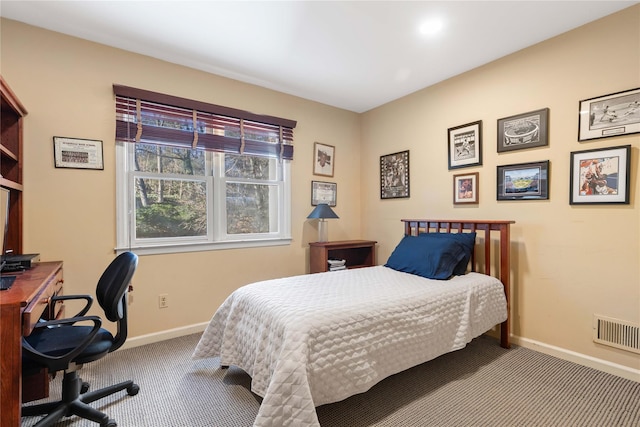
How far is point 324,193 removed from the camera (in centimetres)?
367

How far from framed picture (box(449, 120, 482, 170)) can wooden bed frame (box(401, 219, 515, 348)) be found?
1.93 feet

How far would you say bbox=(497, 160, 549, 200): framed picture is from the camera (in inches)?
92.5

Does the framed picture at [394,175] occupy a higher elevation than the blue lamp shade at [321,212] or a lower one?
higher

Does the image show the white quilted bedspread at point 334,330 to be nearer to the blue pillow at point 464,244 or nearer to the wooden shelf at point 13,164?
the blue pillow at point 464,244

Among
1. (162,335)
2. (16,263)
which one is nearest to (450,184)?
(162,335)

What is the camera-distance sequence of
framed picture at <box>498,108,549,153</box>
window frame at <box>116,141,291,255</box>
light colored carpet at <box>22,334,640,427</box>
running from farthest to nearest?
window frame at <box>116,141,291,255</box>, framed picture at <box>498,108,549,153</box>, light colored carpet at <box>22,334,640,427</box>

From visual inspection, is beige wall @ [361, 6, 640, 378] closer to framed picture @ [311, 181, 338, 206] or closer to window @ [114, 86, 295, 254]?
framed picture @ [311, 181, 338, 206]

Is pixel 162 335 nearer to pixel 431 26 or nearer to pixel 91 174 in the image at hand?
pixel 91 174

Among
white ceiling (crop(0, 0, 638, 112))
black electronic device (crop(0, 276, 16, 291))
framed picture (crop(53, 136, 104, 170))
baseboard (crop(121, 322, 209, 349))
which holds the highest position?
white ceiling (crop(0, 0, 638, 112))

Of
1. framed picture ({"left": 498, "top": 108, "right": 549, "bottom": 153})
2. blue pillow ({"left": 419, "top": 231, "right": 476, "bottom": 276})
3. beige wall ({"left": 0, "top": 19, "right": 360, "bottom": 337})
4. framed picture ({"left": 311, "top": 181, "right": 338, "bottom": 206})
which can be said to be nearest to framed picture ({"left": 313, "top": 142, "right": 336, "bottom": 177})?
framed picture ({"left": 311, "top": 181, "right": 338, "bottom": 206})

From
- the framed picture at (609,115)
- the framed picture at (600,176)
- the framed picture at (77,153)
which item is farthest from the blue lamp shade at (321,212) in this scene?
the framed picture at (609,115)

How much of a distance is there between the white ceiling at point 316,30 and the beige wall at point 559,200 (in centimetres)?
17

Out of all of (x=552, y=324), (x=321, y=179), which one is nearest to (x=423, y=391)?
(x=552, y=324)

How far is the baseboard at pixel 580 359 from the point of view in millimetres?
1983
